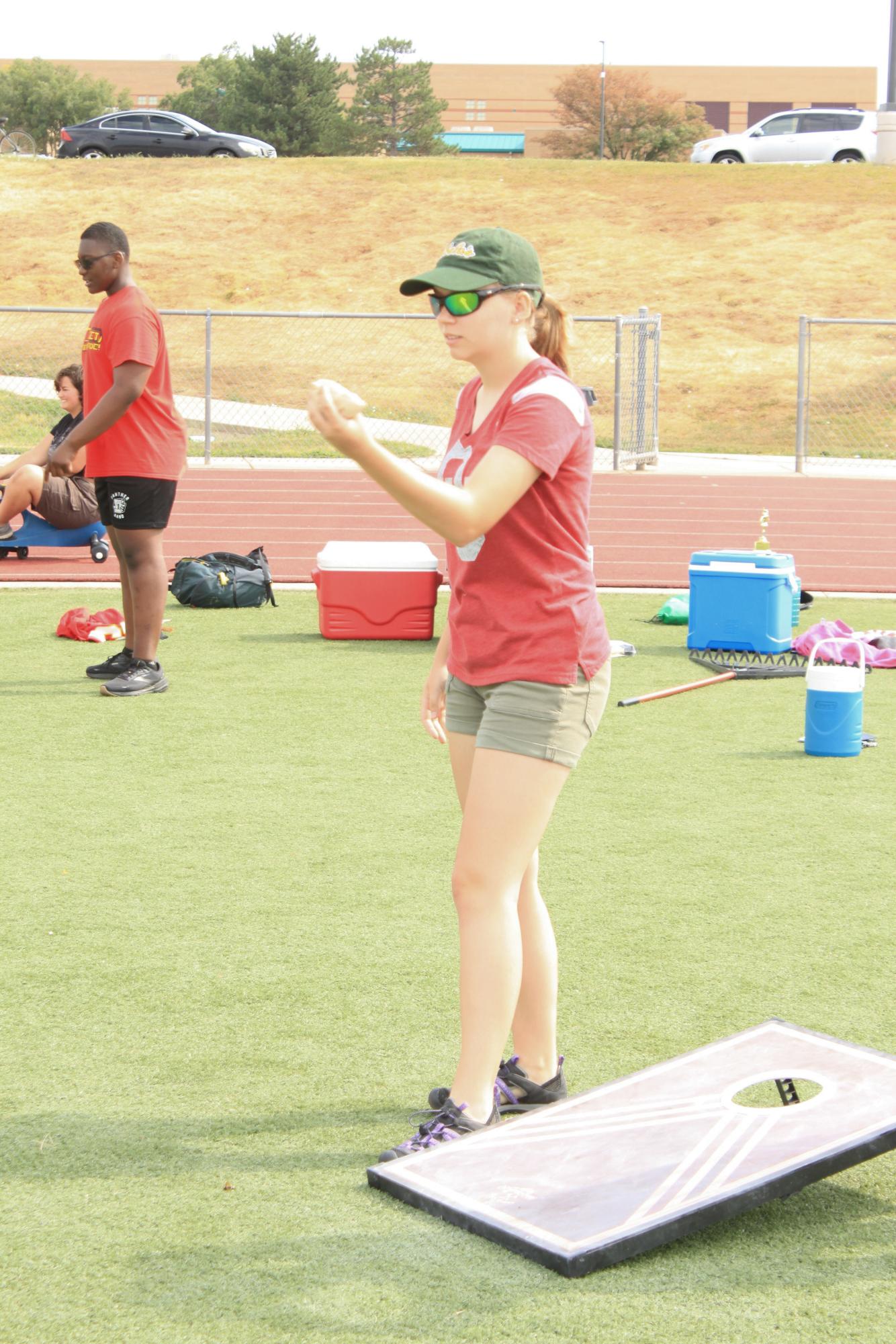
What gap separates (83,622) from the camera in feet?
31.3

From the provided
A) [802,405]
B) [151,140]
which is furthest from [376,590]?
[151,140]

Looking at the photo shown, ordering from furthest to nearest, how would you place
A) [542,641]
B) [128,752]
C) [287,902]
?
[128,752], [287,902], [542,641]

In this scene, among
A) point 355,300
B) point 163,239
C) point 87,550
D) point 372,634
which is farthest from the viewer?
point 163,239

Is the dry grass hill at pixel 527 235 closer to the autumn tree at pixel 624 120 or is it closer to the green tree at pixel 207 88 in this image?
the autumn tree at pixel 624 120

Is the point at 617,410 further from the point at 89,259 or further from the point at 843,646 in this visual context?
the point at 89,259

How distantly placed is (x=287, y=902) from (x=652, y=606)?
6.67m

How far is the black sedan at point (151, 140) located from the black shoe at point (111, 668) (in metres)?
36.9

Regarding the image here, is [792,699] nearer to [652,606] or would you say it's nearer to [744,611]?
[744,611]

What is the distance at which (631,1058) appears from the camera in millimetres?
3711

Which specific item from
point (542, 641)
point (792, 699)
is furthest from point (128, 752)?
point (542, 641)

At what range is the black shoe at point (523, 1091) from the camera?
3.44m

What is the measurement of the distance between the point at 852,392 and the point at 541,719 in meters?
25.6

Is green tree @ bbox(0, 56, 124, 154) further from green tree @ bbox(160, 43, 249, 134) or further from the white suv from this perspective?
the white suv

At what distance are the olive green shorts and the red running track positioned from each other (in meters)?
8.08
